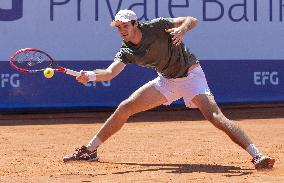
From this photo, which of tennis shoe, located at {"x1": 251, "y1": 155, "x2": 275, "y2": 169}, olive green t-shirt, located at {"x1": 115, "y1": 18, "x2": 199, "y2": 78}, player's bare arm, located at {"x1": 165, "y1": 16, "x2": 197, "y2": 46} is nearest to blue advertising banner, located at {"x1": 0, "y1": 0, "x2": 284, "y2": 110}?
olive green t-shirt, located at {"x1": 115, "y1": 18, "x2": 199, "y2": 78}

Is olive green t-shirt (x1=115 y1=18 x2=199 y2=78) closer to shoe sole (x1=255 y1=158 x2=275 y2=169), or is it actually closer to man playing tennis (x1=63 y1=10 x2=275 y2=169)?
man playing tennis (x1=63 y1=10 x2=275 y2=169)

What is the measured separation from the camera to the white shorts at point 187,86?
660cm

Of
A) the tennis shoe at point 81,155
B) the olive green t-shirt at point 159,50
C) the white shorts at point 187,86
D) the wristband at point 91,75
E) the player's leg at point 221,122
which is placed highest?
the olive green t-shirt at point 159,50

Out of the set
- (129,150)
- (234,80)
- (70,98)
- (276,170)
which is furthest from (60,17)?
(276,170)

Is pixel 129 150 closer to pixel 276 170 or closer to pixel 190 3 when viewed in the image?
pixel 276 170

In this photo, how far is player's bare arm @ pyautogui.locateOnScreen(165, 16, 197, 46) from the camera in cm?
612

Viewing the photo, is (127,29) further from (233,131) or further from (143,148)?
(143,148)

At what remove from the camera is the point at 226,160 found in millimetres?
7164

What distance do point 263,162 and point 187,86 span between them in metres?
0.93

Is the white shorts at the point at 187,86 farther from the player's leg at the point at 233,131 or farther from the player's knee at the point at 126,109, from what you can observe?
the player's knee at the point at 126,109

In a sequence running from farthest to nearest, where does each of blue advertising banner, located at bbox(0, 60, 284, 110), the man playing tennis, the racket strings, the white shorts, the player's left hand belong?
1. blue advertising banner, located at bbox(0, 60, 284, 110)
2. the racket strings
3. the white shorts
4. the man playing tennis
5. the player's left hand

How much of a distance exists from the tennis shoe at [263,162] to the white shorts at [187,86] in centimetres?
72

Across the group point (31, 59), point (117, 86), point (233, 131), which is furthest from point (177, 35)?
point (117, 86)

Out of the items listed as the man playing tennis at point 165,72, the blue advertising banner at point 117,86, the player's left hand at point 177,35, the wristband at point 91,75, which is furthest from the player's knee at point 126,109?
the blue advertising banner at point 117,86
